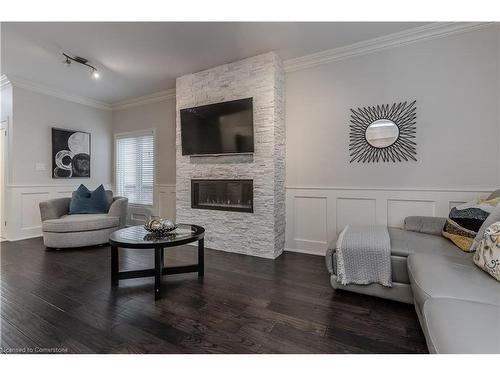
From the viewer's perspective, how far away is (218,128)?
10.8 ft

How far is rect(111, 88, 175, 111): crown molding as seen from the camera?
14.5 ft

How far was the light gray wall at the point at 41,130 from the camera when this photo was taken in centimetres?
385

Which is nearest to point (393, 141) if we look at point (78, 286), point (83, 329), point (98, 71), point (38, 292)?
point (83, 329)

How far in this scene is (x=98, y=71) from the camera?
11.6ft

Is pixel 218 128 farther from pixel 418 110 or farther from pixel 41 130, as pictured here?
pixel 41 130

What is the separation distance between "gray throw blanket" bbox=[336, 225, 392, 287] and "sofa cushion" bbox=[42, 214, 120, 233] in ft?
11.0

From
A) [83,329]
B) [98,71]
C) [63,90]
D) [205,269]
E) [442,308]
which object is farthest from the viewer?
[63,90]

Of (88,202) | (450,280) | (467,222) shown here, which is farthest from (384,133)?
(88,202)

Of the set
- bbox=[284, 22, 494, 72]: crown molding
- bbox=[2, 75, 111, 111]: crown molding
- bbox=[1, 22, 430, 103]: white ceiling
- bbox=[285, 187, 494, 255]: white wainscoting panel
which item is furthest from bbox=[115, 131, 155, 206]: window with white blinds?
bbox=[284, 22, 494, 72]: crown molding

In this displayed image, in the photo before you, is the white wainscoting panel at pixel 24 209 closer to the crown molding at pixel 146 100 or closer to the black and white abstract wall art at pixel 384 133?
the crown molding at pixel 146 100

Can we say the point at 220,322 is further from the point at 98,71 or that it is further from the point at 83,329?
the point at 98,71

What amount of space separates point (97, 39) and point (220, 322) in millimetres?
3260

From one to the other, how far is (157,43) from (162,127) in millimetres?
1923

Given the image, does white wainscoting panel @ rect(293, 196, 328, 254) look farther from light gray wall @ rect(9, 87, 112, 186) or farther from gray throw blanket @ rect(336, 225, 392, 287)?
light gray wall @ rect(9, 87, 112, 186)
